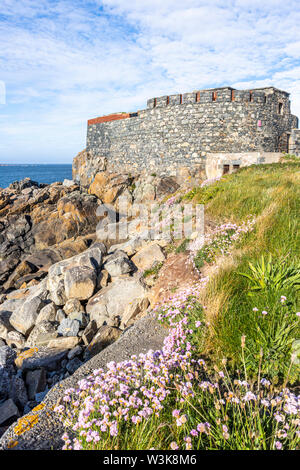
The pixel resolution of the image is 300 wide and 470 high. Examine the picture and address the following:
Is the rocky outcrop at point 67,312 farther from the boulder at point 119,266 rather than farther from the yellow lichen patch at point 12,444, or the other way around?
the yellow lichen patch at point 12,444

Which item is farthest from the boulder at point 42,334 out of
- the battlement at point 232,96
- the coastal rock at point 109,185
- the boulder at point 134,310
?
the battlement at point 232,96

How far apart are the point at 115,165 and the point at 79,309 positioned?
560 inches

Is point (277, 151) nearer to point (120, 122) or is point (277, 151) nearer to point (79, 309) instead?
point (120, 122)

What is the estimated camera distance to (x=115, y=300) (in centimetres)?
662

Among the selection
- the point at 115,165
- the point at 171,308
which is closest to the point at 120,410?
the point at 171,308

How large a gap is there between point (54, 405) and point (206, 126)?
1487 cm

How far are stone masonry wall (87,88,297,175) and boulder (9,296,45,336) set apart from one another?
1095 cm

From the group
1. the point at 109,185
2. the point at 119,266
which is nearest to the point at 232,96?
the point at 109,185

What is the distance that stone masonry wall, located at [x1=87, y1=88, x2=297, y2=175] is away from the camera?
14.7 m

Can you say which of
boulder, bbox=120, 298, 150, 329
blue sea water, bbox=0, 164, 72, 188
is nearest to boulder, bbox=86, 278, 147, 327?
boulder, bbox=120, 298, 150, 329

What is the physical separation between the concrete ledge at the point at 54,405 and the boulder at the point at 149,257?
2747 millimetres

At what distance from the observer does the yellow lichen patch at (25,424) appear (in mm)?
2548

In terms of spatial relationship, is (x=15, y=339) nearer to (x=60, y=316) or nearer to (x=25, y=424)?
(x=60, y=316)

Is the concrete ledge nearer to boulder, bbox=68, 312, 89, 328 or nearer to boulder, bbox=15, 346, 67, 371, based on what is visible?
boulder, bbox=15, 346, 67, 371
